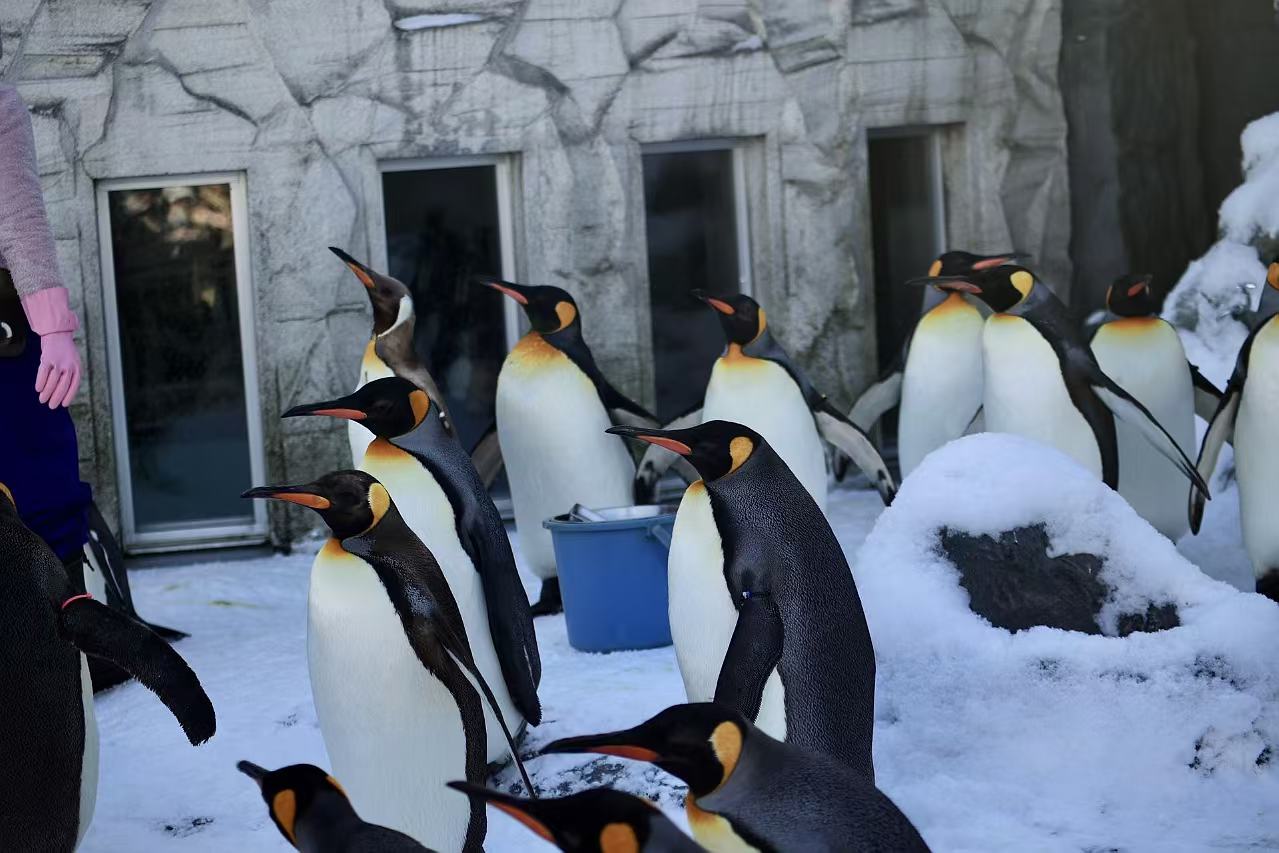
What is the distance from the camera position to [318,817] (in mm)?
1688

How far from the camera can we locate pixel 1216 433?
14.6 feet

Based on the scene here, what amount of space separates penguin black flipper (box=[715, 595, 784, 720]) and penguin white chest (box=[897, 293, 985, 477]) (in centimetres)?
314

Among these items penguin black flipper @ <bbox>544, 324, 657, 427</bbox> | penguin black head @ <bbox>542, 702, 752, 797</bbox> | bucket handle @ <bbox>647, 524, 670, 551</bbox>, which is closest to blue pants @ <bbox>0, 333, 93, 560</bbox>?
bucket handle @ <bbox>647, 524, 670, 551</bbox>

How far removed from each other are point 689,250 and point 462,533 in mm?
3426

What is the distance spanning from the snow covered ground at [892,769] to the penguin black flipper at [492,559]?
181mm

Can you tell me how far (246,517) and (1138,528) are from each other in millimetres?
3786

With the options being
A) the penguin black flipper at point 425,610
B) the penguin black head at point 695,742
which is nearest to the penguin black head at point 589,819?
the penguin black head at point 695,742

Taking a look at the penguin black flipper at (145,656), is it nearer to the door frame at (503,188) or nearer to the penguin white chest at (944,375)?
the penguin white chest at (944,375)

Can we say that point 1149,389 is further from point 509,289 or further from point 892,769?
point 892,769

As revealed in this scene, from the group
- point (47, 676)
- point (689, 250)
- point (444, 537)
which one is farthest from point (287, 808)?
point (689, 250)

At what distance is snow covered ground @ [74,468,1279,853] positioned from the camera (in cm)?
277

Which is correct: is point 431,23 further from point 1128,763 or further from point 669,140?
point 1128,763

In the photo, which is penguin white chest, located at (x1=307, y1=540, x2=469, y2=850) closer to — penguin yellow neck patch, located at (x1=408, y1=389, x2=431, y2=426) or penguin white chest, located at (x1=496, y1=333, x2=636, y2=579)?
penguin yellow neck patch, located at (x1=408, y1=389, x2=431, y2=426)

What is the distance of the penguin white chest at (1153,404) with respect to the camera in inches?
201
